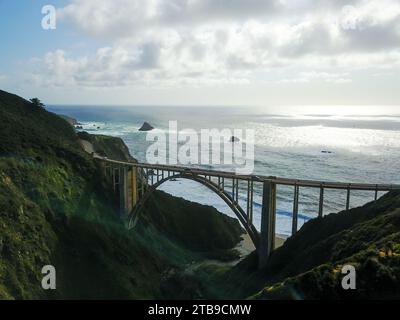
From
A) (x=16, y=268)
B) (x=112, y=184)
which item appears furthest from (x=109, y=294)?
(x=112, y=184)

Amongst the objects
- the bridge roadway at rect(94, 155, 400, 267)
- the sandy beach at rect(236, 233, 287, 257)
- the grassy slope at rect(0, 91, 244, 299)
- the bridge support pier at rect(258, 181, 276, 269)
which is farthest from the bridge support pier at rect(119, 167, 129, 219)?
the bridge support pier at rect(258, 181, 276, 269)

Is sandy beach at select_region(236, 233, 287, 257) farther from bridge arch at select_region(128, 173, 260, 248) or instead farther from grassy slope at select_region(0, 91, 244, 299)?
bridge arch at select_region(128, 173, 260, 248)

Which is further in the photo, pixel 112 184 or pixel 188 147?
pixel 188 147

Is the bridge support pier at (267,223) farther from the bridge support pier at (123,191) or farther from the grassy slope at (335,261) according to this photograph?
the bridge support pier at (123,191)

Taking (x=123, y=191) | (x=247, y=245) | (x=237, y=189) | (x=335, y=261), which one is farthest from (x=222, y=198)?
(x=335, y=261)

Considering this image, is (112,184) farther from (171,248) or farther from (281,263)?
(281,263)

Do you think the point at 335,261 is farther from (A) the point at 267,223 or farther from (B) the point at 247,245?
(B) the point at 247,245
